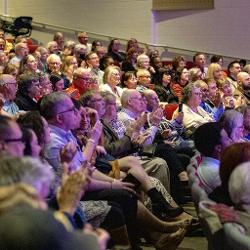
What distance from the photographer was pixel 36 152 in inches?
105

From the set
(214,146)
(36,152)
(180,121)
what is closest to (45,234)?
(36,152)

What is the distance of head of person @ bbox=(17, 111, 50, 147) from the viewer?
3.14 m

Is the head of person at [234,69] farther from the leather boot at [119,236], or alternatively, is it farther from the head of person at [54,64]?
the leather boot at [119,236]

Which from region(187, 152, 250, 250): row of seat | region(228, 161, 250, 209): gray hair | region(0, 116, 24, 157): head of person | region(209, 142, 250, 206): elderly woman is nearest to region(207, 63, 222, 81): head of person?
region(209, 142, 250, 206): elderly woman

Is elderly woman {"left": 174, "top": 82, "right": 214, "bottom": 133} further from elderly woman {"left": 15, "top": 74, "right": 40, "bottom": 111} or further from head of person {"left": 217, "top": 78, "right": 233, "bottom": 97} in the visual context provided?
elderly woman {"left": 15, "top": 74, "right": 40, "bottom": 111}

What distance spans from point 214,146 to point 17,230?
2025mm

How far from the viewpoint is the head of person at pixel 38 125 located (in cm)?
→ 314

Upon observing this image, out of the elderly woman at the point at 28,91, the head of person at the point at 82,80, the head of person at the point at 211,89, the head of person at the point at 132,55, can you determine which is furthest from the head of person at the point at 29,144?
the head of person at the point at 132,55

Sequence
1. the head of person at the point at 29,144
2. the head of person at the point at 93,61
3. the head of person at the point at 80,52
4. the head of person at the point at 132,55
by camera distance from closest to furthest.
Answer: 1. the head of person at the point at 29,144
2. the head of person at the point at 93,61
3. the head of person at the point at 80,52
4. the head of person at the point at 132,55

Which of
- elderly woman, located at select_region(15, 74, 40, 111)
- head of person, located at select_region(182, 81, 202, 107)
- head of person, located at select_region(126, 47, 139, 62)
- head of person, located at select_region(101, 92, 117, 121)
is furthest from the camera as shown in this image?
head of person, located at select_region(126, 47, 139, 62)

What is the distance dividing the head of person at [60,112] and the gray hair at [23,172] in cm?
191

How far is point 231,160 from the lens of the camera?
104 inches

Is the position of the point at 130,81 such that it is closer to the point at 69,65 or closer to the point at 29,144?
the point at 69,65

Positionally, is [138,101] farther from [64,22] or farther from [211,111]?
[64,22]
